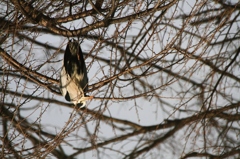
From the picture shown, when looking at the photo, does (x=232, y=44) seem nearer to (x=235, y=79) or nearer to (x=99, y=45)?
(x=235, y=79)

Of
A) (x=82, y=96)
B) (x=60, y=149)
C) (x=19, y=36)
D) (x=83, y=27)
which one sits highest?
(x=60, y=149)

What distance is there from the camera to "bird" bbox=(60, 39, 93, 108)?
10.2 ft

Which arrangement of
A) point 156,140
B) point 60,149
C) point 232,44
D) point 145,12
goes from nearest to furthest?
point 145,12 → point 232,44 → point 156,140 → point 60,149

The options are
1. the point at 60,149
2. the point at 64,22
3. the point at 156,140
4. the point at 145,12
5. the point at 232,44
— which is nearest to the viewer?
the point at 145,12

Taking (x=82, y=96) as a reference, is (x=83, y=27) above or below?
above

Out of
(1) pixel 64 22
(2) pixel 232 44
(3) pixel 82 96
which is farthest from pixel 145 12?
(2) pixel 232 44

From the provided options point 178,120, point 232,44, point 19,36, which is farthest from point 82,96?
point 178,120

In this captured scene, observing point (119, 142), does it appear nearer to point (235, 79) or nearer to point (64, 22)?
point (235, 79)

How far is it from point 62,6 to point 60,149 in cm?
309

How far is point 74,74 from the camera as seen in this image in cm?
323

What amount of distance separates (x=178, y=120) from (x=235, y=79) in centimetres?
118

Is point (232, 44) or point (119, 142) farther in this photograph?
point (119, 142)

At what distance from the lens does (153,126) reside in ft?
18.3

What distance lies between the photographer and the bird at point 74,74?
3.10m
